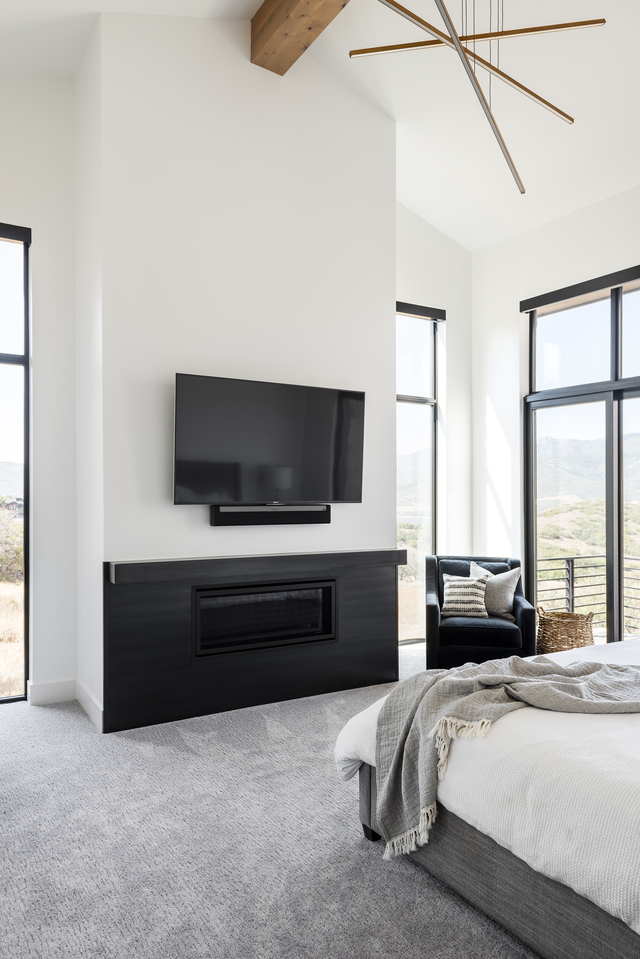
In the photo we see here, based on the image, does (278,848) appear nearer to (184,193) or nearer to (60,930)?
(60,930)

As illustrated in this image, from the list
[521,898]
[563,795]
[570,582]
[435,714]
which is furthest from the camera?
[570,582]

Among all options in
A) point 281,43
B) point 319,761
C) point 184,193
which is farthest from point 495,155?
point 319,761

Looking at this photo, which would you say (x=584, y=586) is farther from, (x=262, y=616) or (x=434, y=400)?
(x=262, y=616)

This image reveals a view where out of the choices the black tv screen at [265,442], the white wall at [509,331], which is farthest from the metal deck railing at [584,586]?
the black tv screen at [265,442]

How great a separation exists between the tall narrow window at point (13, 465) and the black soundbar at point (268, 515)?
128 cm

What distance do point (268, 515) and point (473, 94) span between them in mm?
3003

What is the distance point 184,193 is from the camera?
3.79 meters

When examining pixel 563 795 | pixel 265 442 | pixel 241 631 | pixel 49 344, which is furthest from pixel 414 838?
pixel 49 344

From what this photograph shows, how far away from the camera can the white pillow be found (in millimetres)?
4660

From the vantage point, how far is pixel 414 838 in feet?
6.85

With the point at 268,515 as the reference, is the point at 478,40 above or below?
above

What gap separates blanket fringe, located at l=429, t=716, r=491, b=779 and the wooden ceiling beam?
139 inches

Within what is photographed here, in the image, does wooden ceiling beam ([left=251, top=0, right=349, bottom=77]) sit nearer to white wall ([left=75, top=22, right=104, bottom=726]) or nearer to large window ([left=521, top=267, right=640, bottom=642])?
white wall ([left=75, top=22, right=104, bottom=726])

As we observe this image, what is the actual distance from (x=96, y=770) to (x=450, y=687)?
181 centimetres
